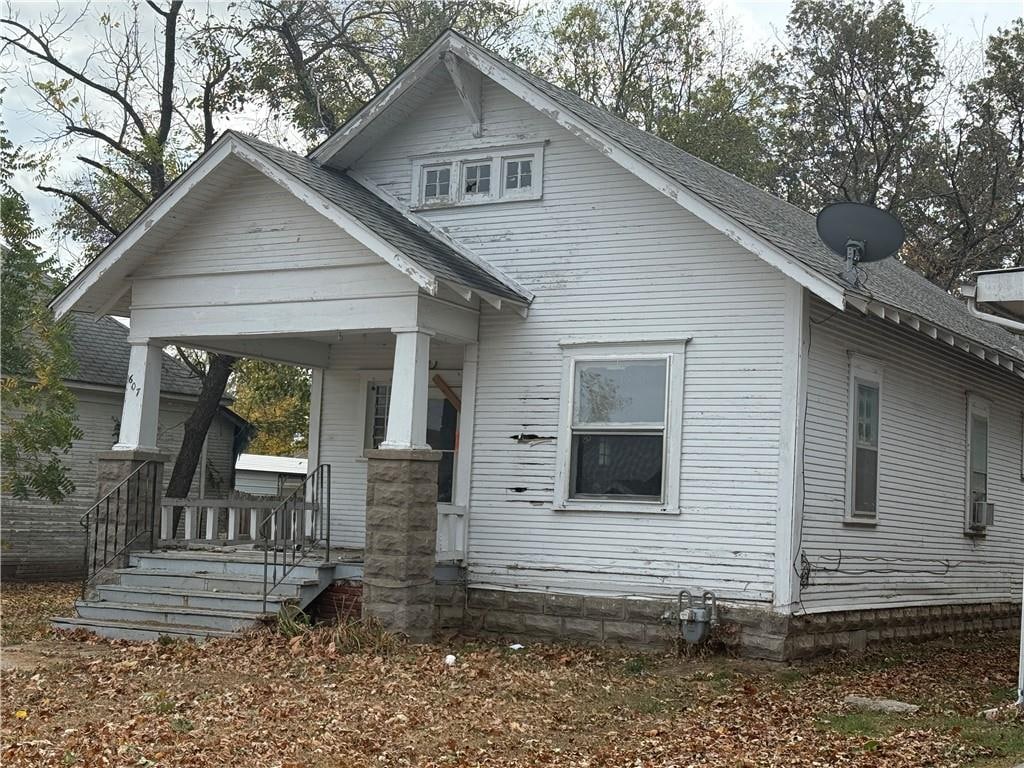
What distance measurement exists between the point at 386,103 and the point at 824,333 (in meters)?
5.59

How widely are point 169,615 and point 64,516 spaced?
11.1m

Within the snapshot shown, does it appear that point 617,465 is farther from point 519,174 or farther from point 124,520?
point 124,520

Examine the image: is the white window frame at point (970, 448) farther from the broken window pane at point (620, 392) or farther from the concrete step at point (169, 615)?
the concrete step at point (169, 615)

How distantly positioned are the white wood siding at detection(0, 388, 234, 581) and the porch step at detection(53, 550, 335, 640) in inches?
335

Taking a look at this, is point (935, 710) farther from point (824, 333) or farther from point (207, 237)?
point (207, 237)

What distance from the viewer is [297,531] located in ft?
51.7

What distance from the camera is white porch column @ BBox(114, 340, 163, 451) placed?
47.6ft

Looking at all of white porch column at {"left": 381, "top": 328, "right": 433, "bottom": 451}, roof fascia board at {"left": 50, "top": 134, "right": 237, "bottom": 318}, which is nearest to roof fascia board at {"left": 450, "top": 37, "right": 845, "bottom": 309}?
white porch column at {"left": 381, "top": 328, "right": 433, "bottom": 451}

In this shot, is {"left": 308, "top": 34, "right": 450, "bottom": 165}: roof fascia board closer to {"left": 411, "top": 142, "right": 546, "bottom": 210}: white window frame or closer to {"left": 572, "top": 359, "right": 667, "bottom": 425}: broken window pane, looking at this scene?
{"left": 411, "top": 142, "right": 546, "bottom": 210}: white window frame

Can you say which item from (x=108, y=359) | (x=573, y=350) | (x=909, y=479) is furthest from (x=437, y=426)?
(x=108, y=359)

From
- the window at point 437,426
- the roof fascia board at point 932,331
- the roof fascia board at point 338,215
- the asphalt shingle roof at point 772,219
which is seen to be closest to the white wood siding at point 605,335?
the asphalt shingle roof at point 772,219

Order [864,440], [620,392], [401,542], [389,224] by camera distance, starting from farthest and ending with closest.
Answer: [864,440] < [389,224] < [620,392] < [401,542]

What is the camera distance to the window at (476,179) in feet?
47.6

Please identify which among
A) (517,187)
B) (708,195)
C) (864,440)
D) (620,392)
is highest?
(517,187)
